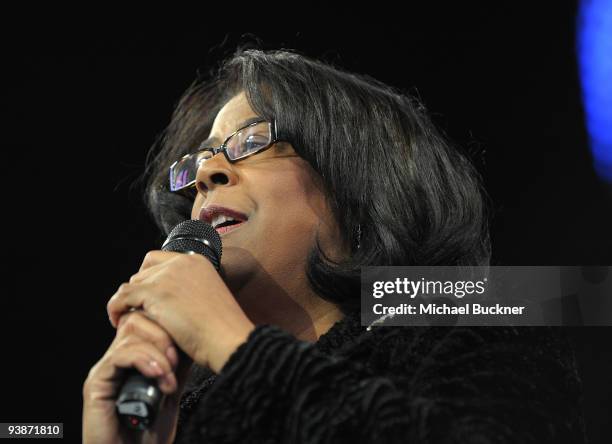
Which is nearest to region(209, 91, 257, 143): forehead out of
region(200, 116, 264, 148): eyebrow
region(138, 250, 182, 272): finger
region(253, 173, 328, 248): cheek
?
region(200, 116, 264, 148): eyebrow

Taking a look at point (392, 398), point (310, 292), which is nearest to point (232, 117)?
point (310, 292)

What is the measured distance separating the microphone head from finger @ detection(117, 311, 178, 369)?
225 mm

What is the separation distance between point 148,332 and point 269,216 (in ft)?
1.96

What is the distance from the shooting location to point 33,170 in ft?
9.18

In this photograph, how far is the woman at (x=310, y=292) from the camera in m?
1.12

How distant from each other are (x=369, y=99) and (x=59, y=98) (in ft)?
4.48

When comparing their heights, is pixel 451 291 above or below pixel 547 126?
below

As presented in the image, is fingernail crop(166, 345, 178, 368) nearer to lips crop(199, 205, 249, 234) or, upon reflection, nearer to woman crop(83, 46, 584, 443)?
woman crop(83, 46, 584, 443)

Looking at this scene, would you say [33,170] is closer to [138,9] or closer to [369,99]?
[138,9]

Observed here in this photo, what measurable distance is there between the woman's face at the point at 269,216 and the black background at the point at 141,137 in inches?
36.7

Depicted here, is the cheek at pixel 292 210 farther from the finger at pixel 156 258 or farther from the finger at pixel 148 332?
the finger at pixel 148 332

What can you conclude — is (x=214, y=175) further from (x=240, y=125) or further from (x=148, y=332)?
(x=148, y=332)

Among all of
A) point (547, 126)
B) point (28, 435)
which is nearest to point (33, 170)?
point (28, 435)

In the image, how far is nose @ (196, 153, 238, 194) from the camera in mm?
1825
